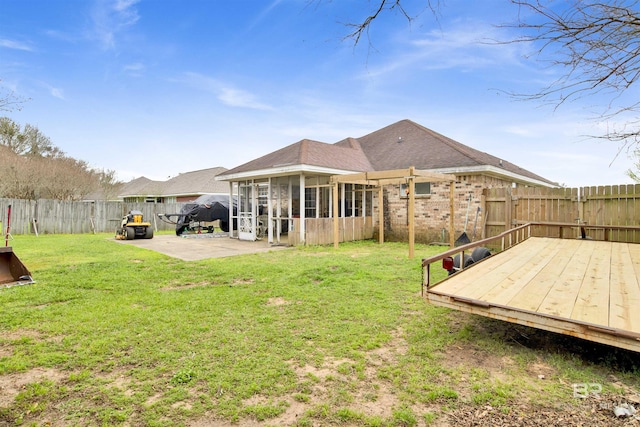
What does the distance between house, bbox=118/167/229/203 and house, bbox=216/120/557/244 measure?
569 inches

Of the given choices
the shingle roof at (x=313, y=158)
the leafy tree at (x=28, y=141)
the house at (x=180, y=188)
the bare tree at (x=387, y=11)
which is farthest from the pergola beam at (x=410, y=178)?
the leafy tree at (x=28, y=141)

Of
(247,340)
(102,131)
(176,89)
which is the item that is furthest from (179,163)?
(247,340)

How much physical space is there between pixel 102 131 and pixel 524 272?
19863 millimetres

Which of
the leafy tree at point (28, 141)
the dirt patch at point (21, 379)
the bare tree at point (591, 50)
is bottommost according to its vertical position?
the dirt patch at point (21, 379)

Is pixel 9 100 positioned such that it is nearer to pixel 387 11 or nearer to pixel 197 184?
pixel 387 11

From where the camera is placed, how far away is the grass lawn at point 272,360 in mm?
2322

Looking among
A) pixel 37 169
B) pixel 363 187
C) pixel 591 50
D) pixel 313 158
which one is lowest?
pixel 363 187

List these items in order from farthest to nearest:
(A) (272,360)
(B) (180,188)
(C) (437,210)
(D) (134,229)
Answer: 1. (B) (180,188)
2. (D) (134,229)
3. (C) (437,210)
4. (A) (272,360)

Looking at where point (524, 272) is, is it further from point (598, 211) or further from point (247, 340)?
point (598, 211)

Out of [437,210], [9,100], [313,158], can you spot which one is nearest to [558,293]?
[9,100]

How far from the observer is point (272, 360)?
3.04 metres

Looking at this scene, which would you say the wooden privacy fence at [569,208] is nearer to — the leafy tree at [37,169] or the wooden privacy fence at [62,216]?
the wooden privacy fence at [62,216]

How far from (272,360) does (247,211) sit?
11.9 meters

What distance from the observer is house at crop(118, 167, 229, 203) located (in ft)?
94.6
